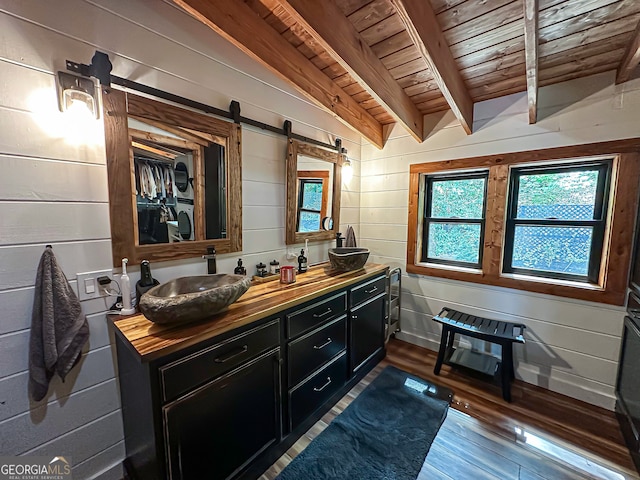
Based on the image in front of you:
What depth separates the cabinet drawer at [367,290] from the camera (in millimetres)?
2096

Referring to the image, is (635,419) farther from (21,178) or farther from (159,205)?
(21,178)

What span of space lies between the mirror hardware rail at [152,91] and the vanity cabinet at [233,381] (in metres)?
1.17

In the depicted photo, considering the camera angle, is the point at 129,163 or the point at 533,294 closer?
the point at 129,163

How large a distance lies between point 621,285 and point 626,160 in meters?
0.87

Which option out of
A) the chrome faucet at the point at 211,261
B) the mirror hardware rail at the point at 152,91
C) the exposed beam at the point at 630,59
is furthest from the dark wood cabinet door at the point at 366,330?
the exposed beam at the point at 630,59

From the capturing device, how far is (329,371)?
1.90 m

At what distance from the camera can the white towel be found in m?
1.14

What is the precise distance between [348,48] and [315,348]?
6.16ft

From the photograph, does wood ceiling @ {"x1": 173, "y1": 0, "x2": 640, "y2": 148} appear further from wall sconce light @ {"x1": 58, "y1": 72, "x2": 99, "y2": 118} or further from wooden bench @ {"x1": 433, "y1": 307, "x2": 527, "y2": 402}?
wooden bench @ {"x1": 433, "y1": 307, "x2": 527, "y2": 402}

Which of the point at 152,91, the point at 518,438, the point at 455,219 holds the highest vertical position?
the point at 152,91

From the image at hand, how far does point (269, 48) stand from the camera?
5.41ft

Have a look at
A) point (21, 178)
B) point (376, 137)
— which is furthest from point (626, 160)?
point (21, 178)

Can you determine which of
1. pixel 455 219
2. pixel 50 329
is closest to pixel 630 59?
pixel 455 219

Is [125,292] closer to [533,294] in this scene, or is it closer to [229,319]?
[229,319]
